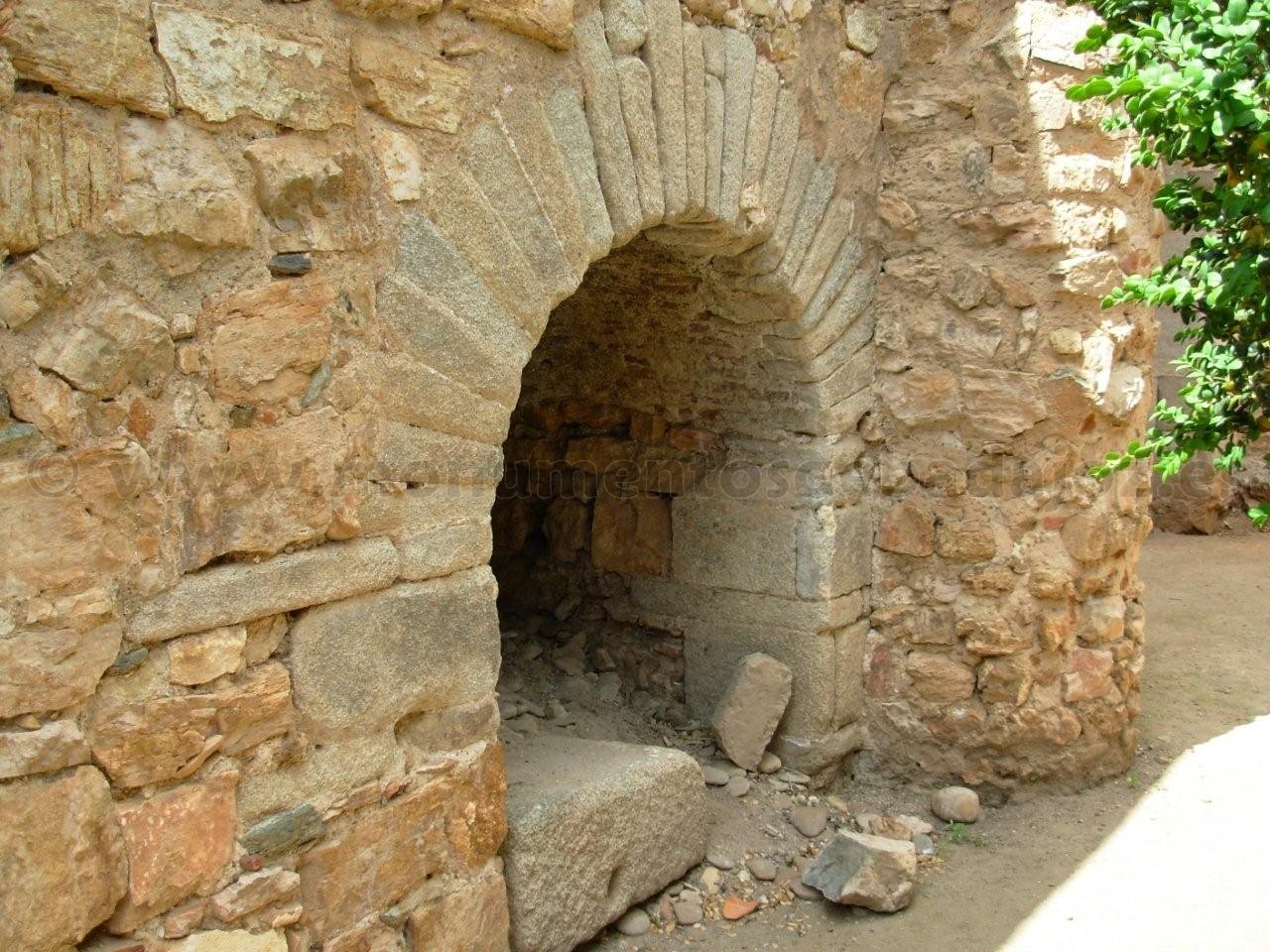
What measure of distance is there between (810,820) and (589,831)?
112cm

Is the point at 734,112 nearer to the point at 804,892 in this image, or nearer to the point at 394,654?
the point at 394,654

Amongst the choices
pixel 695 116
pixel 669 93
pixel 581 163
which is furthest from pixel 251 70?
pixel 695 116

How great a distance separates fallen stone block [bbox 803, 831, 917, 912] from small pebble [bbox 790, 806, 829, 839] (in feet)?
1.04

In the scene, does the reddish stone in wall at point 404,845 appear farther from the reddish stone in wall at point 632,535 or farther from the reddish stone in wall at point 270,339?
the reddish stone in wall at point 632,535

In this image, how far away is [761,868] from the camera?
3.57 m

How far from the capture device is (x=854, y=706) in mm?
4141

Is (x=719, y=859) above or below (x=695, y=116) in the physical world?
below

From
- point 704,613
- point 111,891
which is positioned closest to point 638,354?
point 704,613

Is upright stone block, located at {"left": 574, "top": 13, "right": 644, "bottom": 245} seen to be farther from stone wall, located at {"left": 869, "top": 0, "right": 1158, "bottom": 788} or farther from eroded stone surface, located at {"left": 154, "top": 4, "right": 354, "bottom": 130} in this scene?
stone wall, located at {"left": 869, "top": 0, "right": 1158, "bottom": 788}

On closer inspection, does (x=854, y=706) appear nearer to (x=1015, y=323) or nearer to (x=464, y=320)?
(x=1015, y=323)

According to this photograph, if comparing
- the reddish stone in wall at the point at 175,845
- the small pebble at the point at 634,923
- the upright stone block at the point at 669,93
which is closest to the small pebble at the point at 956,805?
the small pebble at the point at 634,923

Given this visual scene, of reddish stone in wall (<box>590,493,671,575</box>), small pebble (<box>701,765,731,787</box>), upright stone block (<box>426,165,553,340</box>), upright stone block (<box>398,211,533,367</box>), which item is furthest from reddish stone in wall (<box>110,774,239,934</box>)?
reddish stone in wall (<box>590,493,671,575</box>)

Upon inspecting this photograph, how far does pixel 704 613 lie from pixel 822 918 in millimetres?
1232

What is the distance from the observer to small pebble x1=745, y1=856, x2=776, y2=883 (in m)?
A: 3.55
